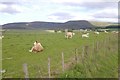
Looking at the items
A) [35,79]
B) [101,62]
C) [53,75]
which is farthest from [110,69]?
[35,79]

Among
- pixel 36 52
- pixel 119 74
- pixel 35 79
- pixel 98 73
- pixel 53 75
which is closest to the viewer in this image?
pixel 35 79

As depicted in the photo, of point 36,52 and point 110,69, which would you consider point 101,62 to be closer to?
point 110,69

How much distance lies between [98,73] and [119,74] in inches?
104

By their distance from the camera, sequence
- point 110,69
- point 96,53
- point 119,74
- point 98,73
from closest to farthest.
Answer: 1. point 98,73
2. point 119,74
3. point 110,69
4. point 96,53

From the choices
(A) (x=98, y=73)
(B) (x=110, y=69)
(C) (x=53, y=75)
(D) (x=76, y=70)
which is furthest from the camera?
(B) (x=110, y=69)

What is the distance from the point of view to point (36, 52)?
114ft

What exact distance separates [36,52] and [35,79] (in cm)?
1757

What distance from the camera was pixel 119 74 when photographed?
24.8m

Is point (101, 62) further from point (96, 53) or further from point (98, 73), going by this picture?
point (98, 73)

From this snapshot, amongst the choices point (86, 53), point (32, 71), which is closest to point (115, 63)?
point (86, 53)

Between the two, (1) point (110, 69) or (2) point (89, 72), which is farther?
(1) point (110, 69)

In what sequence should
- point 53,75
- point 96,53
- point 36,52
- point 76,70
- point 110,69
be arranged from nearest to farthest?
point 53,75, point 76,70, point 110,69, point 96,53, point 36,52

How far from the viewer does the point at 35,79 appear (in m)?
17.1

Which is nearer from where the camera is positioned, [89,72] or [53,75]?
[53,75]
